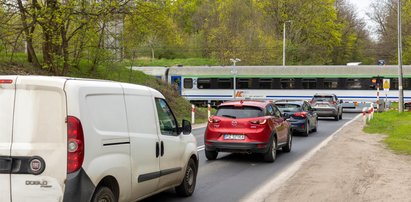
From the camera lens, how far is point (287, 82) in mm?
41750

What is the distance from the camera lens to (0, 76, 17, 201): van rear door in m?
5.21

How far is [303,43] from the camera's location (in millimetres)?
66188

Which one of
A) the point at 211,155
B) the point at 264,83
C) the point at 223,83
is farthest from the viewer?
the point at 223,83

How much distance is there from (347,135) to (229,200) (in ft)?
42.3

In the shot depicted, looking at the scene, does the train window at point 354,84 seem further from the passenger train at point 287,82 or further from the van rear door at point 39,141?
the van rear door at point 39,141

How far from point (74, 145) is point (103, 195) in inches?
30.2

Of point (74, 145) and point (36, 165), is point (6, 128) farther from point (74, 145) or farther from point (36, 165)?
point (74, 145)

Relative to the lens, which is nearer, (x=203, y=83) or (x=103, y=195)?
(x=103, y=195)

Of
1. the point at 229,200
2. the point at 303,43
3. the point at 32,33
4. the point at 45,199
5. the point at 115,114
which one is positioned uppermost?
the point at 303,43

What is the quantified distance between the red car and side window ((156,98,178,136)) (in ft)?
15.8

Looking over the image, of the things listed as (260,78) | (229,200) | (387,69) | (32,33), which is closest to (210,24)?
(260,78)

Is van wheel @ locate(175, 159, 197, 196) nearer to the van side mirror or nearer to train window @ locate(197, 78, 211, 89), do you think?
the van side mirror

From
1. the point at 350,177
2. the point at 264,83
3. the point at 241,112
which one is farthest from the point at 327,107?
the point at 350,177

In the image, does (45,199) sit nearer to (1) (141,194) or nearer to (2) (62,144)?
(2) (62,144)
